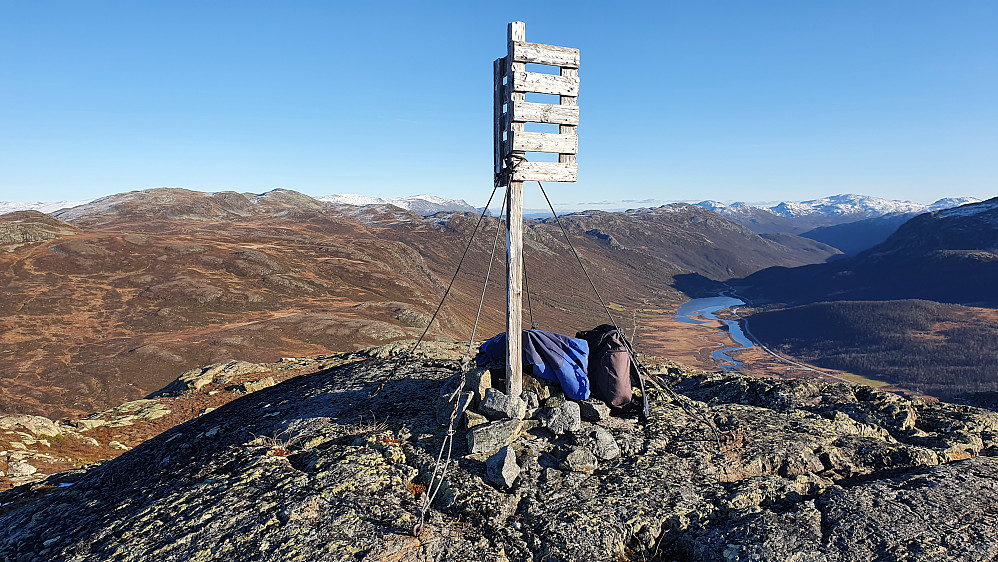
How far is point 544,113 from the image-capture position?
793 cm

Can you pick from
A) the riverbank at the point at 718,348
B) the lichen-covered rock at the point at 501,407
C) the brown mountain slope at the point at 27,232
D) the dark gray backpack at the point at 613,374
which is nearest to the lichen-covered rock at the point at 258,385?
the lichen-covered rock at the point at 501,407

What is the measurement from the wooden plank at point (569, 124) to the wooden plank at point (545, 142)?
8 centimetres

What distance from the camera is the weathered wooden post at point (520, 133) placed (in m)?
7.71

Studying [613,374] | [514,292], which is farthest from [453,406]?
[613,374]

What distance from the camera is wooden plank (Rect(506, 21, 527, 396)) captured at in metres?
8.04

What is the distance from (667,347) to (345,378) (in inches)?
5430

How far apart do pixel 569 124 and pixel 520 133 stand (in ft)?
3.27

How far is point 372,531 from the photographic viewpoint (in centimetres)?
577

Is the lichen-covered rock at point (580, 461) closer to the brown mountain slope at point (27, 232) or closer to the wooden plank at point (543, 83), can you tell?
the wooden plank at point (543, 83)

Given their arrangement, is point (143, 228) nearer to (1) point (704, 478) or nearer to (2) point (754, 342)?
(1) point (704, 478)

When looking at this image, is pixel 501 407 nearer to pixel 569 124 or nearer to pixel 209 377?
pixel 569 124

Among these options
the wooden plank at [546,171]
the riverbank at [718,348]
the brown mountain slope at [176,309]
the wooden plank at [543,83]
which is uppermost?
the wooden plank at [543,83]

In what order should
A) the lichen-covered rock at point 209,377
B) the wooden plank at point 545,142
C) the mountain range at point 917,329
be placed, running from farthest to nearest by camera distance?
the mountain range at point 917,329
the lichen-covered rock at point 209,377
the wooden plank at point 545,142

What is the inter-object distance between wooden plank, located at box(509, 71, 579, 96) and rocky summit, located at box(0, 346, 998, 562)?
5.26 metres
